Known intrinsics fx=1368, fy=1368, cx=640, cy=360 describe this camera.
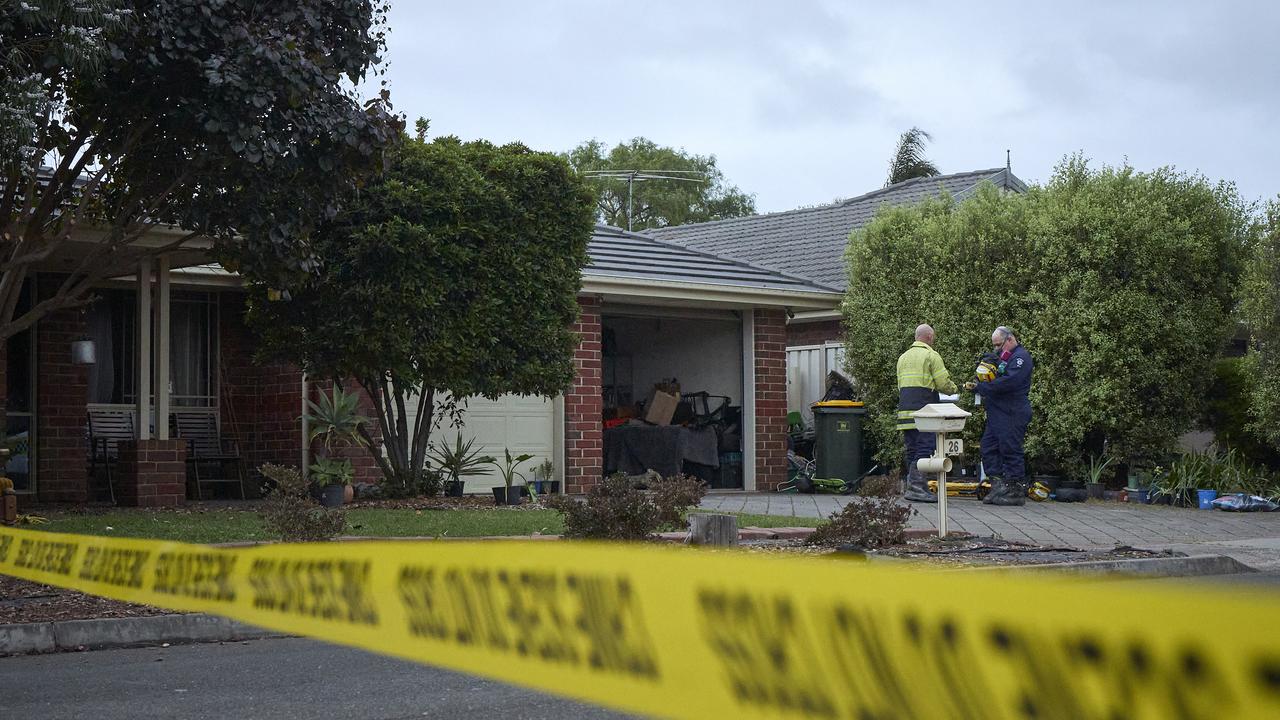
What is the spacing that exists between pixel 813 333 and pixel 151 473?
11.6 metres

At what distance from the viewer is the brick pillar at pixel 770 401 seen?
20.0 metres

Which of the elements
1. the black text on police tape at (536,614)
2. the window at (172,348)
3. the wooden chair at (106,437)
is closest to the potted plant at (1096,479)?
the window at (172,348)

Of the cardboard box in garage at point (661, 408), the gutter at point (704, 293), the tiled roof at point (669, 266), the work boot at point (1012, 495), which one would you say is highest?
the tiled roof at point (669, 266)

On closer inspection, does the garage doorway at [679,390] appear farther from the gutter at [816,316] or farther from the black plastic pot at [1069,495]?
the black plastic pot at [1069,495]

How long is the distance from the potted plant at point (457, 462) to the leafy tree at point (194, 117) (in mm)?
5021

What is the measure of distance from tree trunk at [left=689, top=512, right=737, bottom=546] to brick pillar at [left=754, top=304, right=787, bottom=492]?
10174 mm

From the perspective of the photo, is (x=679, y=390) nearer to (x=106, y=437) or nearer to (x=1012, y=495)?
(x=1012, y=495)

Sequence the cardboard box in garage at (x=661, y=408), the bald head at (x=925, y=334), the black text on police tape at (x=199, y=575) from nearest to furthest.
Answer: the black text on police tape at (x=199, y=575) → the bald head at (x=925, y=334) → the cardboard box in garage at (x=661, y=408)

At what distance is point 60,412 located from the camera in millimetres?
16141

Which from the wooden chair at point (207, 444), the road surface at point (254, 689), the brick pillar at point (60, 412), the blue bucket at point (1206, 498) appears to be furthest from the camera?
the wooden chair at point (207, 444)

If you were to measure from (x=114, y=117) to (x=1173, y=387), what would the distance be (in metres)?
12.8

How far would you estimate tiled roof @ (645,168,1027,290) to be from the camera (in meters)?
25.0

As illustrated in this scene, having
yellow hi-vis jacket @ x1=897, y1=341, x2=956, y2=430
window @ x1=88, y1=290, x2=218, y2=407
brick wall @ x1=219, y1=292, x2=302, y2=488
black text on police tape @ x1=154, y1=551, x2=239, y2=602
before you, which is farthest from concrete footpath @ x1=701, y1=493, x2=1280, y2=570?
black text on police tape @ x1=154, y1=551, x2=239, y2=602

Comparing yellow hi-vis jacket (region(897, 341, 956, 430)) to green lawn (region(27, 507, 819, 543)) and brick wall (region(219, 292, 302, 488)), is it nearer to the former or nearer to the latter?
green lawn (region(27, 507, 819, 543))
